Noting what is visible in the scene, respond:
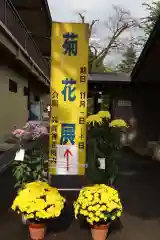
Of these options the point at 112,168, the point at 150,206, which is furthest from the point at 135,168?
the point at 112,168

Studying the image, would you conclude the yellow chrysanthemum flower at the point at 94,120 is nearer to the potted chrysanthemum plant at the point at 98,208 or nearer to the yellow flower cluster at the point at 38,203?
the potted chrysanthemum plant at the point at 98,208

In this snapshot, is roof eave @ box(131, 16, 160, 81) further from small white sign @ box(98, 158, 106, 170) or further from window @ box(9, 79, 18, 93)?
window @ box(9, 79, 18, 93)

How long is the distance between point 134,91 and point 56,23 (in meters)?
10.6

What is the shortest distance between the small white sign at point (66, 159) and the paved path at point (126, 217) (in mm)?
718

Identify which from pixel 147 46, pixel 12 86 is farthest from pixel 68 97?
pixel 12 86

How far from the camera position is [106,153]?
5.23 m

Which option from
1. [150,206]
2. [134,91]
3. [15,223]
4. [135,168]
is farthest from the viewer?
[134,91]

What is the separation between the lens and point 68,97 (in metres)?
5.34

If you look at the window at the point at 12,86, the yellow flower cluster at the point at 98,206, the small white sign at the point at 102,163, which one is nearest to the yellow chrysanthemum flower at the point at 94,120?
the small white sign at the point at 102,163

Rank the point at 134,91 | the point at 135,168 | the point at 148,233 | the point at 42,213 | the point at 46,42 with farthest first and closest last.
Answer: the point at 46,42 → the point at 134,91 → the point at 135,168 → the point at 148,233 → the point at 42,213

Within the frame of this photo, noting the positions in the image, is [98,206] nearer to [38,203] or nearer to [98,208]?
[98,208]

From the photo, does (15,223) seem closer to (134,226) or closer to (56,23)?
(134,226)

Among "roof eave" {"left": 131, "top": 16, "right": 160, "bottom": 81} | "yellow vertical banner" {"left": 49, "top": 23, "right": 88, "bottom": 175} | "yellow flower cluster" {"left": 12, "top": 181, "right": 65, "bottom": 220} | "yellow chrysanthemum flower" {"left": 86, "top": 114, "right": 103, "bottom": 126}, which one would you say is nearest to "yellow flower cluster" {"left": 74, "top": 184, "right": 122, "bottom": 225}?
"yellow flower cluster" {"left": 12, "top": 181, "right": 65, "bottom": 220}

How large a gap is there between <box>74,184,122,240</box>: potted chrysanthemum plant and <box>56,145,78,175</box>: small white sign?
42.8 inches
